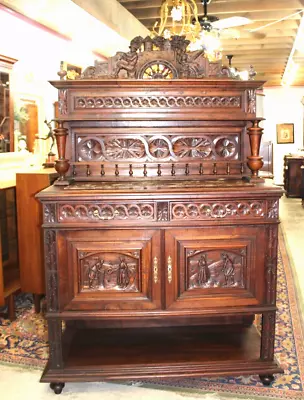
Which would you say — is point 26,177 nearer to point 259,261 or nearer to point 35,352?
point 35,352

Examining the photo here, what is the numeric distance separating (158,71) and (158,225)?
90 cm

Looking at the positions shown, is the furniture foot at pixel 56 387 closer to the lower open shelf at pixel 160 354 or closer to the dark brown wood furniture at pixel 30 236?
the lower open shelf at pixel 160 354

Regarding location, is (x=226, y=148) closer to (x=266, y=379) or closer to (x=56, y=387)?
(x=266, y=379)

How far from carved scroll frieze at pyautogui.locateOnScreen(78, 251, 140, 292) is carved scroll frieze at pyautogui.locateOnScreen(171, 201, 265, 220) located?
302mm

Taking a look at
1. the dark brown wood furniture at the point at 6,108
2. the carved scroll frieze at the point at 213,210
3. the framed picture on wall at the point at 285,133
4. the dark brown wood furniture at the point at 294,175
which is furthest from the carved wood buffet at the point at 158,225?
the framed picture on wall at the point at 285,133

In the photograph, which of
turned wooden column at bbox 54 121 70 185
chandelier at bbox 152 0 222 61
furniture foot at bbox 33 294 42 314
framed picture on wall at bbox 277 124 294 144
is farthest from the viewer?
framed picture on wall at bbox 277 124 294 144

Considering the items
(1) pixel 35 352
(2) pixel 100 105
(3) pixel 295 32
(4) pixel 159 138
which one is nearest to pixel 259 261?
(4) pixel 159 138

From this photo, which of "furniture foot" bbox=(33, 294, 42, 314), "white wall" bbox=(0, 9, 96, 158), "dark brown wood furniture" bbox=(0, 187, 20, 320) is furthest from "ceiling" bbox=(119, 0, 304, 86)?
"furniture foot" bbox=(33, 294, 42, 314)

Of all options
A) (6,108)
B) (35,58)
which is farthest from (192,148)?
(35,58)

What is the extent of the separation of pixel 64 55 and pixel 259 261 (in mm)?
3999

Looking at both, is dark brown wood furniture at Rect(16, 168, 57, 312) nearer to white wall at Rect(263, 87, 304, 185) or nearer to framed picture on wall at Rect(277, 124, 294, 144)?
white wall at Rect(263, 87, 304, 185)

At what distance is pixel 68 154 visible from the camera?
259 centimetres

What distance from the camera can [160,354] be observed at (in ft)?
7.90

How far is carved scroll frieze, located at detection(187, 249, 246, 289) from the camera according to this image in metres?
2.26
